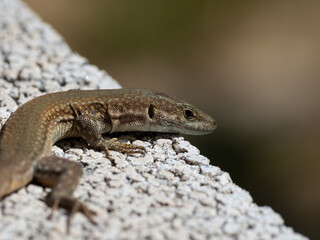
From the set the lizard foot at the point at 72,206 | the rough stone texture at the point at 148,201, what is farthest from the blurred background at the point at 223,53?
the lizard foot at the point at 72,206

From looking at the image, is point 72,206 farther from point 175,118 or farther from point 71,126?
point 175,118

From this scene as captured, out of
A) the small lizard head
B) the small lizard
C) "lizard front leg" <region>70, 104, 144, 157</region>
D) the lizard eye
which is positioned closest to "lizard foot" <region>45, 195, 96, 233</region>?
the small lizard

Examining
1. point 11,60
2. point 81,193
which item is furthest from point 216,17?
point 81,193

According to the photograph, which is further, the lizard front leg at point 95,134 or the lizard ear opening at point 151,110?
the lizard ear opening at point 151,110

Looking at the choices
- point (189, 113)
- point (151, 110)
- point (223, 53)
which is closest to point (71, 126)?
point (151, 110)

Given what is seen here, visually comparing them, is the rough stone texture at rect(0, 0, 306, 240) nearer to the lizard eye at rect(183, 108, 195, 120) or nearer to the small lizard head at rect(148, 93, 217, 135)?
the small lizard head at rect(148, 93, 217, 135)

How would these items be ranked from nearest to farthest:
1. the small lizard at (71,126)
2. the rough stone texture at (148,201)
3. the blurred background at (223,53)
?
the rough stone texture at (148,201) → the small lizard at (71,126) → the blurred background at (223,53)

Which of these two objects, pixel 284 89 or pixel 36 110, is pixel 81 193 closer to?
pixel 36 110

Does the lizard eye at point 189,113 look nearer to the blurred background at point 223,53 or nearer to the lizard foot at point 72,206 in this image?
the lizard foot at point 72,206
